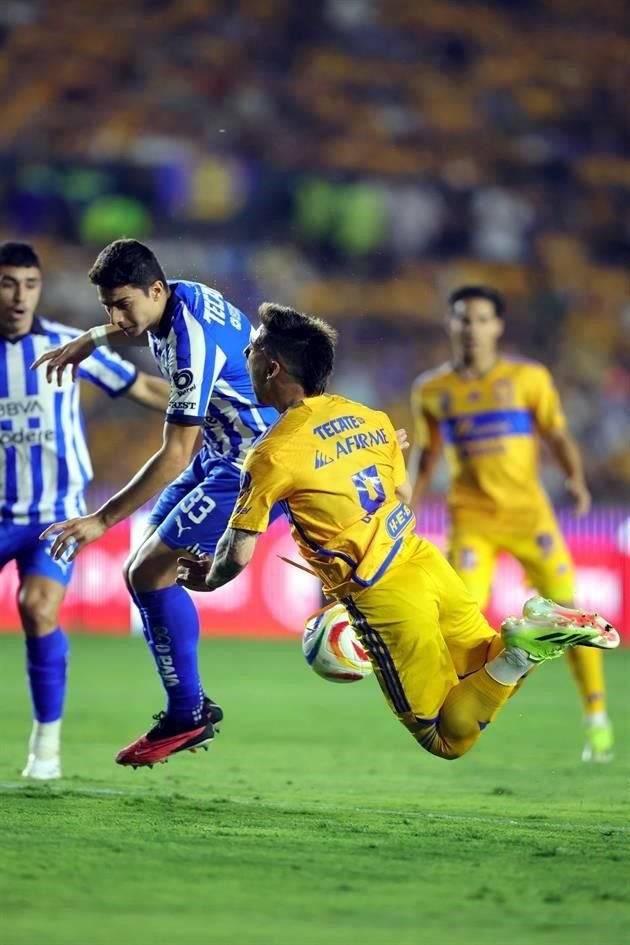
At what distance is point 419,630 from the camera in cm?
492

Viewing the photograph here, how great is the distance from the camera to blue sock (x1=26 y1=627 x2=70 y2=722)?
627 centimetres

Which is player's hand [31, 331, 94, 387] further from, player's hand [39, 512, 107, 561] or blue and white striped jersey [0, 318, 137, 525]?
player's hand [39, 512, 107, 561]

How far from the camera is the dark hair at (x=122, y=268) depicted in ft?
16.5

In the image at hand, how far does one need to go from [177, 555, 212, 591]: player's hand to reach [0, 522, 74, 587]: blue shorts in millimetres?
1616

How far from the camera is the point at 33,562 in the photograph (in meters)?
6.26

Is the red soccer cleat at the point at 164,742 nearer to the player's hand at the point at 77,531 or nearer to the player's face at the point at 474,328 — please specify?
the player's hand at the point at 77,531

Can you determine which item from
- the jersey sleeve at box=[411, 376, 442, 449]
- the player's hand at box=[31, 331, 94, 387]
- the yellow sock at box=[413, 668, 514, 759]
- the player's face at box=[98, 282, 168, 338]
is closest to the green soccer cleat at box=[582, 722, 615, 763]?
the jersey sleeve at box=[411, 376, 442, 449]

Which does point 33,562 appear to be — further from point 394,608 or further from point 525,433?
point 525,433

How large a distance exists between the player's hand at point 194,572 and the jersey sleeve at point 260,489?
25 centimetres

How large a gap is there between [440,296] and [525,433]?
9.64m

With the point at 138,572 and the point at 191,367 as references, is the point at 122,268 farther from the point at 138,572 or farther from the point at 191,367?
the point at 138,572

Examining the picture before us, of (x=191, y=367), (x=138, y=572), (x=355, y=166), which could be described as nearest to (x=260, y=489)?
(x=191, y=367)

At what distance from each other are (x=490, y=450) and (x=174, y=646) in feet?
9.44

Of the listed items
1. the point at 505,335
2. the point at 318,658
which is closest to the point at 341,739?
the point at 318,658
